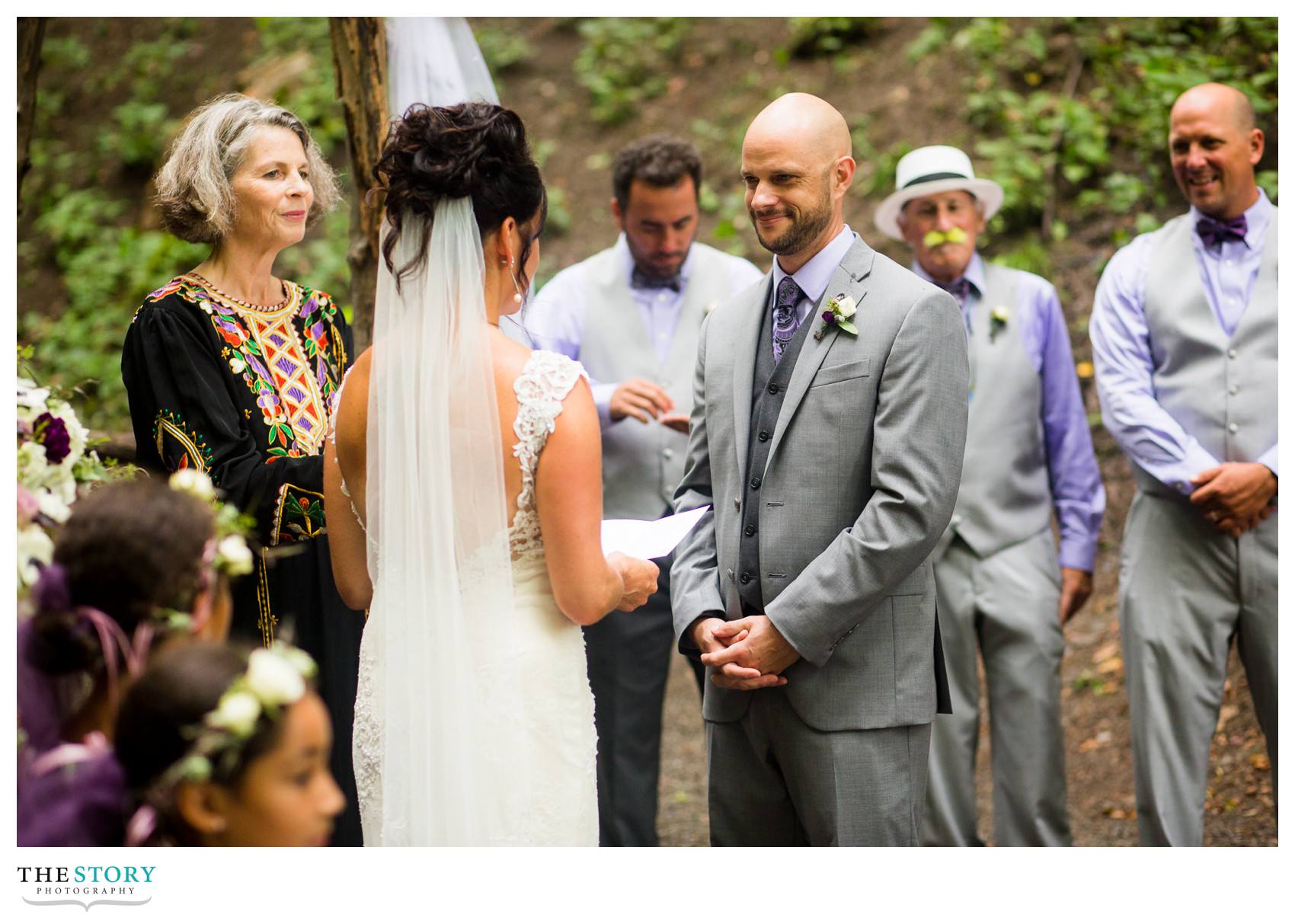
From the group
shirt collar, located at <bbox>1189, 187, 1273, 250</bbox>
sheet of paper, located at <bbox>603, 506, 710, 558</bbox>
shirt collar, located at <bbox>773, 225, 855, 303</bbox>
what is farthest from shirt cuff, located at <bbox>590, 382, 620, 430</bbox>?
shirt collar, located at <bbox>1189, 187, 1273, 250</bbox>

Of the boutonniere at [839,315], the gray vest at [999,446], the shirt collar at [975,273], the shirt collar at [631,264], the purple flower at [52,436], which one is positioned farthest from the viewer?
the shirt collar at [631,264]

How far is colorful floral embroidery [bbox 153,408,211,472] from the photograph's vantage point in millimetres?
2994

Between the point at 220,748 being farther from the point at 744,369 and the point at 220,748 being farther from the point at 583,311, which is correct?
the point at 583,311

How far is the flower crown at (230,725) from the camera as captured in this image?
5.47ft

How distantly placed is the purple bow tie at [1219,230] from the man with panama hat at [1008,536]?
0.47 metres

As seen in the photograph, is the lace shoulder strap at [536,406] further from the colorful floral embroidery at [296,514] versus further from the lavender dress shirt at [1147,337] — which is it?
the lavender dress shirt at [1147,337]

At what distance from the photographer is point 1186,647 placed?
12.1 ft

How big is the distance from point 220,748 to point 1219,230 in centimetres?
322

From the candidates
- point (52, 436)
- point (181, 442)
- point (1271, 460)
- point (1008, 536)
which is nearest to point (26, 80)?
point (181, 442)

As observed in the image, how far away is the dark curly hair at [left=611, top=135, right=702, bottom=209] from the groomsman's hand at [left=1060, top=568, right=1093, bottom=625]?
1.81 meters

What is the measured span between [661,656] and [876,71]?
554 centimetres

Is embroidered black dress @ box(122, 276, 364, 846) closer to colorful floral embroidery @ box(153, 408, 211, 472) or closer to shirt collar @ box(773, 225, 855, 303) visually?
colorful floral embroidery @ box(153, 408, 211, 472)

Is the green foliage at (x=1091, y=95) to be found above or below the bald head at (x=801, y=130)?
above

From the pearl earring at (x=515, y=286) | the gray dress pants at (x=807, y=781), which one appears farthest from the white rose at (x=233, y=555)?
the gray dress pants at (x=807, y=781)
